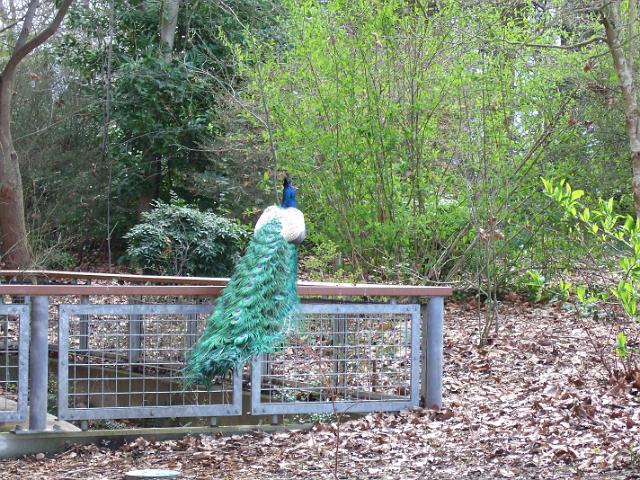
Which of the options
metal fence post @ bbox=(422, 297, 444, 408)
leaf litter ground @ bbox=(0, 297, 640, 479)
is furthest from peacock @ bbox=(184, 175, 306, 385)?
metal fence post @ bbox=(422, 297, 444, 408)

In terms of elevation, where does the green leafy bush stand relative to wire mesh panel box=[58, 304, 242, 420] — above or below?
above

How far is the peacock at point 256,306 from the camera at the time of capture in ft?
20.7

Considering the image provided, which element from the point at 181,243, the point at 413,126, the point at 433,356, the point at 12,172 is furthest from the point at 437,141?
the point at 12,172

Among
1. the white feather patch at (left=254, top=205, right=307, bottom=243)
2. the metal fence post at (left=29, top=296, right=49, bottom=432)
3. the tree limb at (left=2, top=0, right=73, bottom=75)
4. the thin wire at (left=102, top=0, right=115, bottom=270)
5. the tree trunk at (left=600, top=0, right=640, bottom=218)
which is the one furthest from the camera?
the thin wire at (left=102, top=0, right=115, bottom=270)

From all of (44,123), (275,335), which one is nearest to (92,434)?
(275,335)

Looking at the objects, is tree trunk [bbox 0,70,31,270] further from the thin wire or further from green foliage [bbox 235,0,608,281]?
green foliage [bbox 235,0,608,281]

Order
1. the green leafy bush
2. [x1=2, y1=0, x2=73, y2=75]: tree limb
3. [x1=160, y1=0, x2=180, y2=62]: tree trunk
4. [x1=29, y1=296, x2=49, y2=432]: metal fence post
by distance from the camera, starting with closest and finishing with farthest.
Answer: [x1=29, y1=296, x2=49, y2=432]: metal fence post → the green leafy bush → [x1=2, y1=0, x2=73, y2=75]: tree limb → [x1=160, y1=0, x2=180, y2=62]: tree trunk

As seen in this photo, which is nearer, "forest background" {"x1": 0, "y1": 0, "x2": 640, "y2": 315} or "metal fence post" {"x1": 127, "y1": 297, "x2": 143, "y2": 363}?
"metal fence post" {"x1": 127, "y1": 297, "x2": 143, "y2": 363}

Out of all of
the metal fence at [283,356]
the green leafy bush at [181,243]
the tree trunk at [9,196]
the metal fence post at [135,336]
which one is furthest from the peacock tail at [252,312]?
the tree trunk at [9,196]

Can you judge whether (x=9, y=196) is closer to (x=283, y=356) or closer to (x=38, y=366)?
(x=283, y=356)

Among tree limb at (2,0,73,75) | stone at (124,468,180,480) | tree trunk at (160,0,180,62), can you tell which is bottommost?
stone at (124,468,180,480)

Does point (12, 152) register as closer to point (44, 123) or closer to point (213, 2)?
point (44, 123)

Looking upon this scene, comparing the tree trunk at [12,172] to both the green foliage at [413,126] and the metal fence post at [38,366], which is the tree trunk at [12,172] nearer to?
the green foliage at [413,126]

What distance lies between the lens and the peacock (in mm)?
6309
